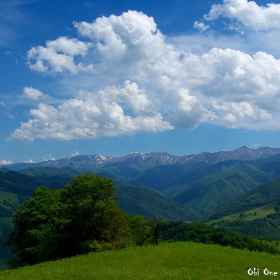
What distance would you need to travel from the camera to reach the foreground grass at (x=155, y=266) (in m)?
22.3

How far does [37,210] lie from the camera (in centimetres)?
5450

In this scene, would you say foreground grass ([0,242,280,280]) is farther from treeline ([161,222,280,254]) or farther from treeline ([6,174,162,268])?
treeline ([161,222,280,254])

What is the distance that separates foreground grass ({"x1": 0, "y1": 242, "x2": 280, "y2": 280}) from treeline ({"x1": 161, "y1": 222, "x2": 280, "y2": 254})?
90.0 metres

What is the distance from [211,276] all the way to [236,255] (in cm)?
1031

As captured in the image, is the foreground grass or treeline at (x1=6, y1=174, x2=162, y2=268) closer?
the foreground grass

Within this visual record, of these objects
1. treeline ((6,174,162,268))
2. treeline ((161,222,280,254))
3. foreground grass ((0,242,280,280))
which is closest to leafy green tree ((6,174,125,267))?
treeline ((6,174,162,268))

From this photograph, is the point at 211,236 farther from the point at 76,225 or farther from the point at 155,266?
the point at 155,266

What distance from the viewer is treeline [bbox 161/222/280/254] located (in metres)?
120

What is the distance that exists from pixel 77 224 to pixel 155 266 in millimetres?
21680

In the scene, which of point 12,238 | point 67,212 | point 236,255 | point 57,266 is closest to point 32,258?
point 12,238

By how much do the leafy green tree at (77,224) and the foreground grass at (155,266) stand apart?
1018cm

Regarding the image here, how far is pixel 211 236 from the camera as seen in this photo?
133875 millimetres

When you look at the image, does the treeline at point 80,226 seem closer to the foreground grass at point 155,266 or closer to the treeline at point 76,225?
the treeline at point 76,225

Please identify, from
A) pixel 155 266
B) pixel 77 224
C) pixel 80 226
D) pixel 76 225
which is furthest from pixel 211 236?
pixel 155 266
